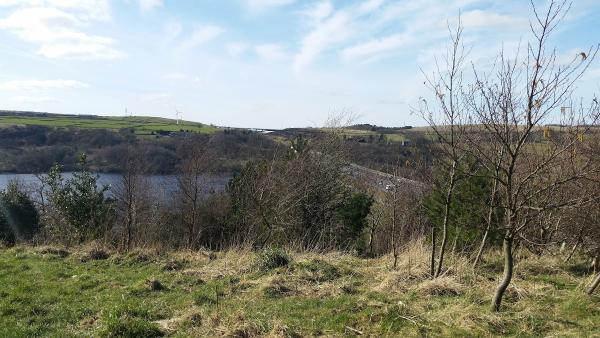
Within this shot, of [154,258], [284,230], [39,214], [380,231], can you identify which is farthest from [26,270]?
[39,214]

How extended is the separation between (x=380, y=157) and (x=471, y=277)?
2027cm

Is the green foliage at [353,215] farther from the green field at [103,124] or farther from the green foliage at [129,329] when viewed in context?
the green field at [103,124]

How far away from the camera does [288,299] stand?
675 cm

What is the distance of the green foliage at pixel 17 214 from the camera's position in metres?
23.7

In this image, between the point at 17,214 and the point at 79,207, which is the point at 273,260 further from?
the point at 17,214

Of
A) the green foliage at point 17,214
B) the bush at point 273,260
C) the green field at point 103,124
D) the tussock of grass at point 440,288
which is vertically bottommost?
the green foliage at point 17,214

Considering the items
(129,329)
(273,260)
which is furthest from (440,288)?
(129,329)

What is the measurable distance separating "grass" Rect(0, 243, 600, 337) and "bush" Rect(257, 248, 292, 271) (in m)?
0.05

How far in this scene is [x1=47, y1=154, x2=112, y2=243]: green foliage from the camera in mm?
18312

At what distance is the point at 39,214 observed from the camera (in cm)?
2756

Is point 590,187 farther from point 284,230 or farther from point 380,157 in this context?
point 380,157

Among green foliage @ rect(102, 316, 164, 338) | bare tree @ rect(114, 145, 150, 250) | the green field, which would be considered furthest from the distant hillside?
green foliage @ rect(102, 316, 164, 338)

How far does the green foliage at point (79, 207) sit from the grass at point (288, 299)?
8154 millimetres

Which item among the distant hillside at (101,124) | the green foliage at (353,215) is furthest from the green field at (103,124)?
the green foliage at (353,215)
